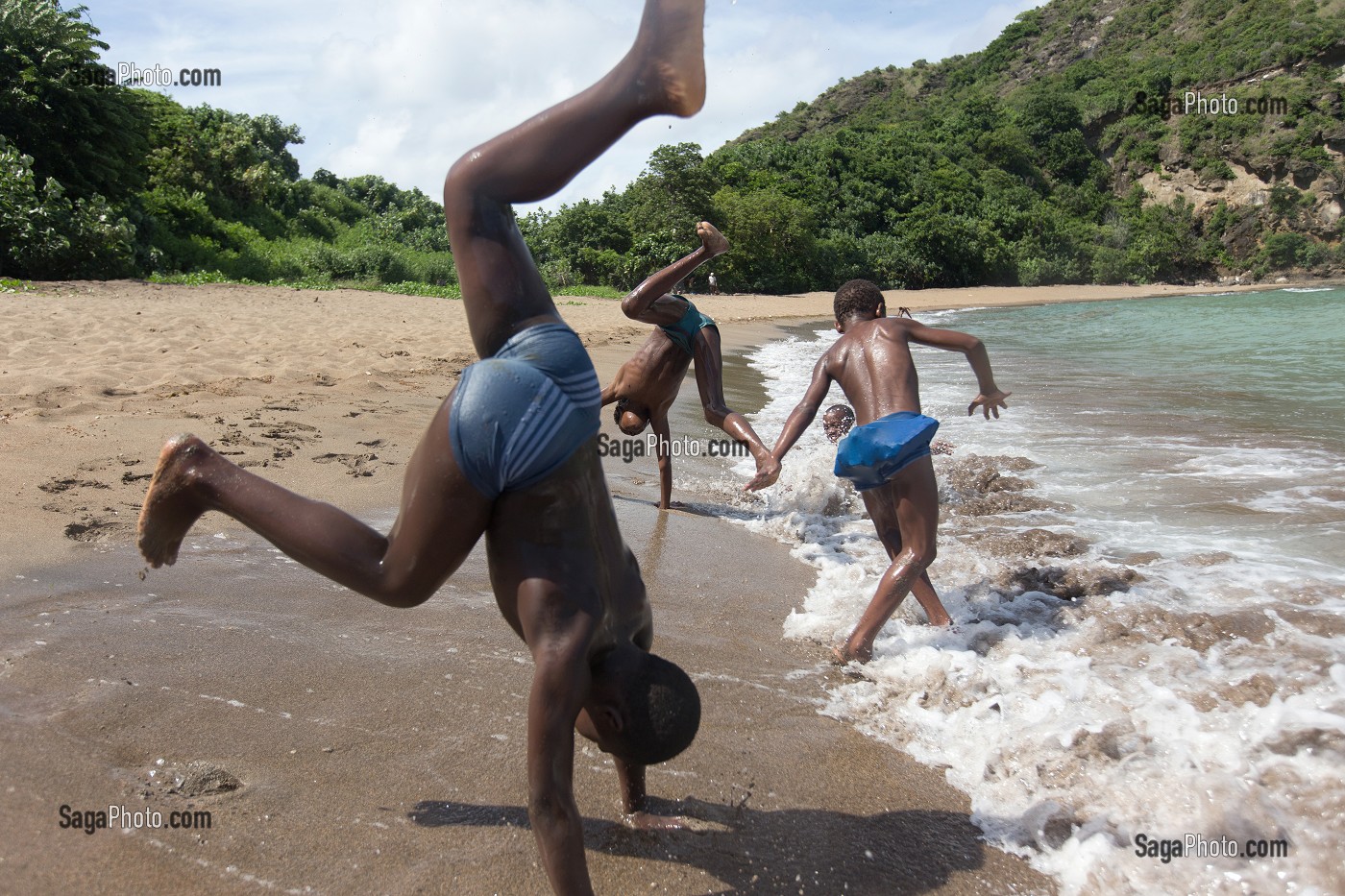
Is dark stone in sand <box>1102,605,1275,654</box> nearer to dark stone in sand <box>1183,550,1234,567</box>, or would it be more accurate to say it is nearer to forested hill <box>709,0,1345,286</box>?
dark stone in sand <box>1183,550,1234,567</box>

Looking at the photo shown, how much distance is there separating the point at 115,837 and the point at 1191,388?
42.5 ft

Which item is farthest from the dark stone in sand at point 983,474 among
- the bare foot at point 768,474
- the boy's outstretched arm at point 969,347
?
the bare foot at point 768,474

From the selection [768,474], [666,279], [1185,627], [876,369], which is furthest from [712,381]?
[1185,627]

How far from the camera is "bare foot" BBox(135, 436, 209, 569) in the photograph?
2.15 meters

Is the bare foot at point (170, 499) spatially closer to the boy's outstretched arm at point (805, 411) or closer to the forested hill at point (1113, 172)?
the boy's outstretched arm at point (805, 411)

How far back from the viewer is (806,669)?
3.72m

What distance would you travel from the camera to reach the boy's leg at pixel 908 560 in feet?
12.6

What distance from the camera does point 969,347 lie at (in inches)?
167

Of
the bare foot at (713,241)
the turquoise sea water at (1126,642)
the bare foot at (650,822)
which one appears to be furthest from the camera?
the bare foot at (713,241)

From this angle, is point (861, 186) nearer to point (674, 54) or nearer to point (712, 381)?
point (712, 381)

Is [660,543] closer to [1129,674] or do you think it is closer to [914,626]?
[914,626]

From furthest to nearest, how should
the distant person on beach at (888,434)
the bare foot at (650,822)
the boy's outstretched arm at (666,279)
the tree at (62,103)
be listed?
the tree at (62,103) → the boy's outstretched arm at (666,279) → the distant person on beach at (888,434) → the bare foot at (650,822)

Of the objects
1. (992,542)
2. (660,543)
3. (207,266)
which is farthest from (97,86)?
(992,542)

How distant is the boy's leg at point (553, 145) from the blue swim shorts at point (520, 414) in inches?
5.0
